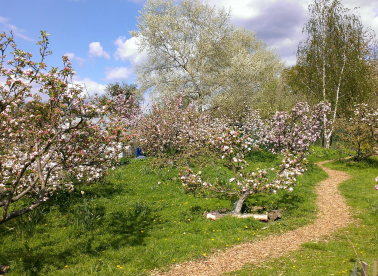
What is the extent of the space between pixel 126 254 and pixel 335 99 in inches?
1065

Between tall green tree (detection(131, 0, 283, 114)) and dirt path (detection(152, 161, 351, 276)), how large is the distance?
1640cm

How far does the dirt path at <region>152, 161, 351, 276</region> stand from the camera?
6.18 m

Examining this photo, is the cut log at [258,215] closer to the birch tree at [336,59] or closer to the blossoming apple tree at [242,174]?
the blossoming apple tree at [242,174]

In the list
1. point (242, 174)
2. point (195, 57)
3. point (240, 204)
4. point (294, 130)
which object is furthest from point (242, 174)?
point (195, 57)

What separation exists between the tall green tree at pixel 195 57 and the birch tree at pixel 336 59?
5874 mm

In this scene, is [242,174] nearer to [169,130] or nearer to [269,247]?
[269,247]

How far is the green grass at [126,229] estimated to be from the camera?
6379 mm

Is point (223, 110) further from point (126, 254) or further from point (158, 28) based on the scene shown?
point (126, 254)

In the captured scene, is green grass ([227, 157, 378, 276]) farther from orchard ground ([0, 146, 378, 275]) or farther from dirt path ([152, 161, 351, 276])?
dirt path ([152, 161, 351, 276])

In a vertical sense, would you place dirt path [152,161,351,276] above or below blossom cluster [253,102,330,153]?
below

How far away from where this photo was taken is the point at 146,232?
809cm

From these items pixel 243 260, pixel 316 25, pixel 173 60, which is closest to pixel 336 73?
pixel 316 25

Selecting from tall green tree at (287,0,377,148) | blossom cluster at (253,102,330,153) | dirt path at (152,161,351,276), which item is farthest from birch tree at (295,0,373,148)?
dirt path at (152,161,351,276)

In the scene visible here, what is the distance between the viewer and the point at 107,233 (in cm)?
779
